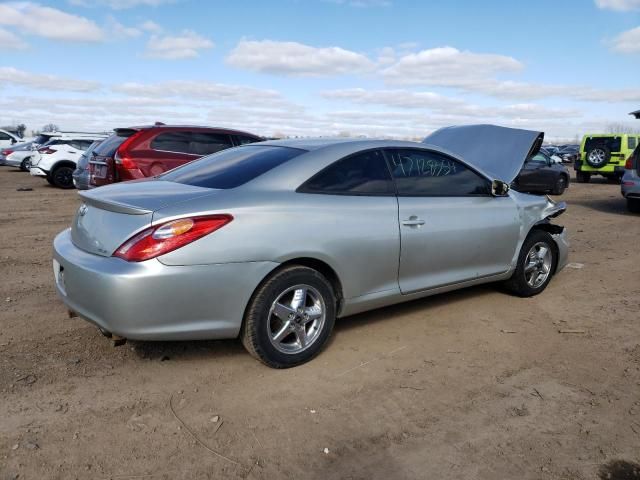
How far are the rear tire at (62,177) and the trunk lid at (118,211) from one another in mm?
14166

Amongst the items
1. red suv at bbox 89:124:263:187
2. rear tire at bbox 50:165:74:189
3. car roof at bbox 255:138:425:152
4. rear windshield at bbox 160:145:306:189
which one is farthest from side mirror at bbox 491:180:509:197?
rear tire at bbox 50:165:74:189

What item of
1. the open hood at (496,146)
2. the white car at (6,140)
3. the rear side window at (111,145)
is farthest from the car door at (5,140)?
the open hood at (496,146)

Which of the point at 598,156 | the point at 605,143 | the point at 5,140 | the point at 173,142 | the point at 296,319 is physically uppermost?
the point at 605,143

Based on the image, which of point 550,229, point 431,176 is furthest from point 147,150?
point 550,229

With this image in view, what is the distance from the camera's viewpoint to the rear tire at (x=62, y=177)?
54.2 feet

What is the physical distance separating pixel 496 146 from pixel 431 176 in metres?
2.05

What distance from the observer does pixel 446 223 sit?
14.5ft

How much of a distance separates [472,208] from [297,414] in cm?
247

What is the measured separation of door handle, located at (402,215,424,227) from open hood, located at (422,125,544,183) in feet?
5.03

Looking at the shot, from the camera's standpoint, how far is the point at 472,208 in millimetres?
4703

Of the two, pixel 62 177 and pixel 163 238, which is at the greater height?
pixel 163 238

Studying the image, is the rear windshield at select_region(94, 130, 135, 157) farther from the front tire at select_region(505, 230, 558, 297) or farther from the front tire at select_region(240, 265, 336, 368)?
the front tire at select_region(505, 230, 558, 297)

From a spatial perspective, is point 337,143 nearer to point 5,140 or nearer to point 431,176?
point 431,176

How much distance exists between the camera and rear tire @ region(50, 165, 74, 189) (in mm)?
16516
